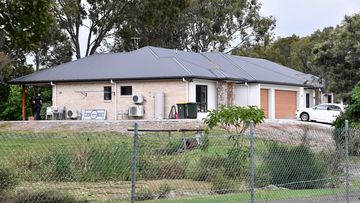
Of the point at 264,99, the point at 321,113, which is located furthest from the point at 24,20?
the point at 264,99

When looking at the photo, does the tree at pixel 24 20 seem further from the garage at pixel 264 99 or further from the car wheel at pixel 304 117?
the garage at pixel 264 99

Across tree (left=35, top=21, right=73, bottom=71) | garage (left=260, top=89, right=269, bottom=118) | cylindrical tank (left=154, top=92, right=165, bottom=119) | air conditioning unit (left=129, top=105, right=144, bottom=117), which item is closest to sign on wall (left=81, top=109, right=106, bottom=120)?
air conditioning unit (left=129, top=105, right=144, bottom=117)

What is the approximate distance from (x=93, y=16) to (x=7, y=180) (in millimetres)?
52126

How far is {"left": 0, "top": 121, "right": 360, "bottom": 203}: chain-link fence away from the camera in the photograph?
11688 millimetres

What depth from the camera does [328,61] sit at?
1416 inches

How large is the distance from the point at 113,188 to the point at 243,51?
2276 inches

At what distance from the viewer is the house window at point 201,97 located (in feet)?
142

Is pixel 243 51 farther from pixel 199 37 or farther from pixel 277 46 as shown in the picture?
pixel 277 46

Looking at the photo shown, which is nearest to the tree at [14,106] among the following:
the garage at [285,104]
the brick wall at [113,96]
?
the brick wall at [113,96]

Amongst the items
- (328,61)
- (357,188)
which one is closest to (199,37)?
(328,61)

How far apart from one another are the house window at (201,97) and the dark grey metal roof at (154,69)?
0.92 m

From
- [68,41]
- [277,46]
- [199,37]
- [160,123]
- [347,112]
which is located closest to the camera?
[347,112]

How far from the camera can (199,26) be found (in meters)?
68.2

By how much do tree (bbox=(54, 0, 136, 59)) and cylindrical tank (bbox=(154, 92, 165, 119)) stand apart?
19.2 m
